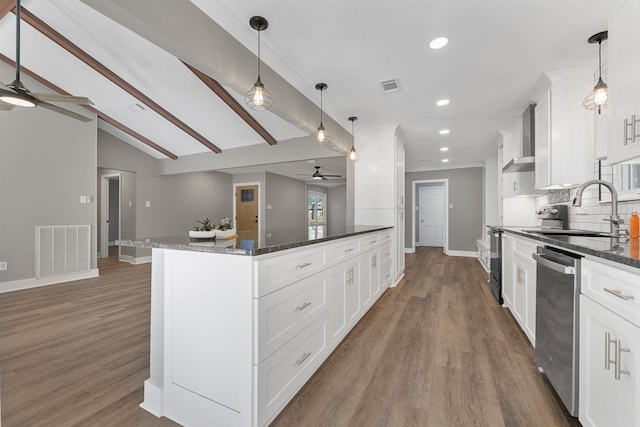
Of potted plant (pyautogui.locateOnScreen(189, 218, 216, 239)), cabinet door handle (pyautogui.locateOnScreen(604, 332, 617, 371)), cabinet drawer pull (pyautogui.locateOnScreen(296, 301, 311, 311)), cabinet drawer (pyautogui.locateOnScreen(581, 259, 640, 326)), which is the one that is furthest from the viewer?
potted plant (pyautogui.locateOnScreen(189, 218, 216, 239))

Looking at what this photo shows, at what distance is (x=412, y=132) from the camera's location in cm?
490

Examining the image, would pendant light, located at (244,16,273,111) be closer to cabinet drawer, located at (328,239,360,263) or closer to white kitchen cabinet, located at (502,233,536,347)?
cabinet drawer, located at (328,239,360,263)

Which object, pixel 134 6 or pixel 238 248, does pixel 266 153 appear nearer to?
pixel 134 6

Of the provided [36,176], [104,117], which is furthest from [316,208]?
[36,176]

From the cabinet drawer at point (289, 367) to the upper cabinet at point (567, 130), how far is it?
2818 millimetres

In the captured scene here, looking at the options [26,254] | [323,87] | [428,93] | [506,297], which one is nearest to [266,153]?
[323,87]

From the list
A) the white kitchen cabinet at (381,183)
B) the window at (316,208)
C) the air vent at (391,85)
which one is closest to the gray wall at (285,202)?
the window at (316,208)

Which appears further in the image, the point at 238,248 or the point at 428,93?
the point at 428,93

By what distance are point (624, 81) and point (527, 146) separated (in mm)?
2125

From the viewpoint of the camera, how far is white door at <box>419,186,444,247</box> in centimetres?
905

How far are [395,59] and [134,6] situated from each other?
2104 mm

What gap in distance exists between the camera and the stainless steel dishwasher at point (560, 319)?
4.55 ft

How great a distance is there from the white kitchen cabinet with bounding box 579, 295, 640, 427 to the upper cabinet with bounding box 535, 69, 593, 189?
208cm

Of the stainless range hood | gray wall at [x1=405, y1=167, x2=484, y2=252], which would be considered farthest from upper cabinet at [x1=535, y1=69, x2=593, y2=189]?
gray wall at [x1=405, y1=167, x2=484, y2=252]
